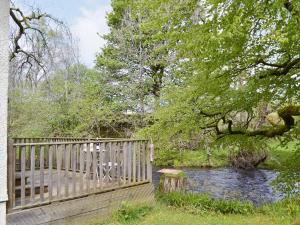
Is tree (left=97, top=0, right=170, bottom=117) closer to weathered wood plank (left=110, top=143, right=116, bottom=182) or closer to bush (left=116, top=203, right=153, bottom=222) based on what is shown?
weathered wood plank (left=110, top=143, right=116, bottom=182)

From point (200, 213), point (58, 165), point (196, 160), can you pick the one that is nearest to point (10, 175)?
point (58, 165)

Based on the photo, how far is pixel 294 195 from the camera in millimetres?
7590

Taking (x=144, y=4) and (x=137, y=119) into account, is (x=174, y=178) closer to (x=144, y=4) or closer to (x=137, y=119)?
(x=144, y=4)

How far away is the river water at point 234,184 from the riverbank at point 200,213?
2.26 m

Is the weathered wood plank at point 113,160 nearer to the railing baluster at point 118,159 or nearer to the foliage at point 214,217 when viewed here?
the railing baluster at point 118,159

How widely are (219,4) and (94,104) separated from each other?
1132 centimetres

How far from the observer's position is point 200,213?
6.61 metres

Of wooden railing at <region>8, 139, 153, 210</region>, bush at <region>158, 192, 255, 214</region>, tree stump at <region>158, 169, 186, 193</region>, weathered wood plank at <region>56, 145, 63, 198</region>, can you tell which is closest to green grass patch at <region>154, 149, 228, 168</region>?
tree stump at <region>158, 169, 186, 193</region>

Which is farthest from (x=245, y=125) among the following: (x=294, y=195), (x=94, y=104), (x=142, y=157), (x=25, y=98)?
(x=25, y=98)

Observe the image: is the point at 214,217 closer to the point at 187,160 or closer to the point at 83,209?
the point at 83,209

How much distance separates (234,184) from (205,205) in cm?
487

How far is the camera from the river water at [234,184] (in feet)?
32.2

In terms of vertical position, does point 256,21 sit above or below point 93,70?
below

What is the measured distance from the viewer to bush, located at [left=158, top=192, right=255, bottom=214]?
22.8ft
